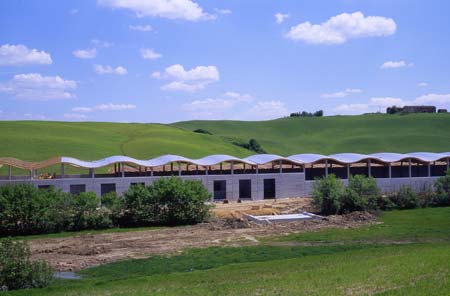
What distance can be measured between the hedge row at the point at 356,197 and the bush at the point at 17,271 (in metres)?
30.3

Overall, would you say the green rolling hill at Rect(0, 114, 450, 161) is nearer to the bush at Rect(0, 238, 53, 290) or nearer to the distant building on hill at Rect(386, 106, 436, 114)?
the distant building on hill at Rect(386, 106, 436, 114)

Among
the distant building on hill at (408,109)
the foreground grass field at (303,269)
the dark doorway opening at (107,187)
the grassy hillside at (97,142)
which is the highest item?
the distant building on hill at (408,109)

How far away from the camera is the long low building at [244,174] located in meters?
53.1

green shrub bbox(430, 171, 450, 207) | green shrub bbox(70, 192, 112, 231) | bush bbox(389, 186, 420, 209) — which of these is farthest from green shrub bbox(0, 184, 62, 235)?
green shrub bbox(430, 171, 450, 207)

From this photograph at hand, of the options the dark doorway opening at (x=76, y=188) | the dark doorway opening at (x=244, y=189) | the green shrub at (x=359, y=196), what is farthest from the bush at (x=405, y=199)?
the dark doorway opening at (x=76, y=188)

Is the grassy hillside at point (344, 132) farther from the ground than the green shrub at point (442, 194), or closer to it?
farther from the ground

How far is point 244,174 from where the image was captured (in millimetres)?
58562

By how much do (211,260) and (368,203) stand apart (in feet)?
78.3

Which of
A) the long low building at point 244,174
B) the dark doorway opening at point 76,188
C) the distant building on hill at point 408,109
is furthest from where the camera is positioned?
the distant building on hill at point 408,109

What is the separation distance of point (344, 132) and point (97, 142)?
265 ft

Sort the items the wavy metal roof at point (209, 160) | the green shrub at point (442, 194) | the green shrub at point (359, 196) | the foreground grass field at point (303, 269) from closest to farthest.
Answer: the foreground grass field at point (303, 269), the green shrub at point (359, 196), the green shrub at point (442, 194), the wavy metal roof at point (209, 160)

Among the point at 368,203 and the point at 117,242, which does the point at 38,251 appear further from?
the point at 368,203

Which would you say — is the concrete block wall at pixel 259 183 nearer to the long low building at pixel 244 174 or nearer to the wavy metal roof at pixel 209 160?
the long low building at pixel 244 174

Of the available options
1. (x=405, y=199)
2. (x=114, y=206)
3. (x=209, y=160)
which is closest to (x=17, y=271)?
(x=114, y=206)
